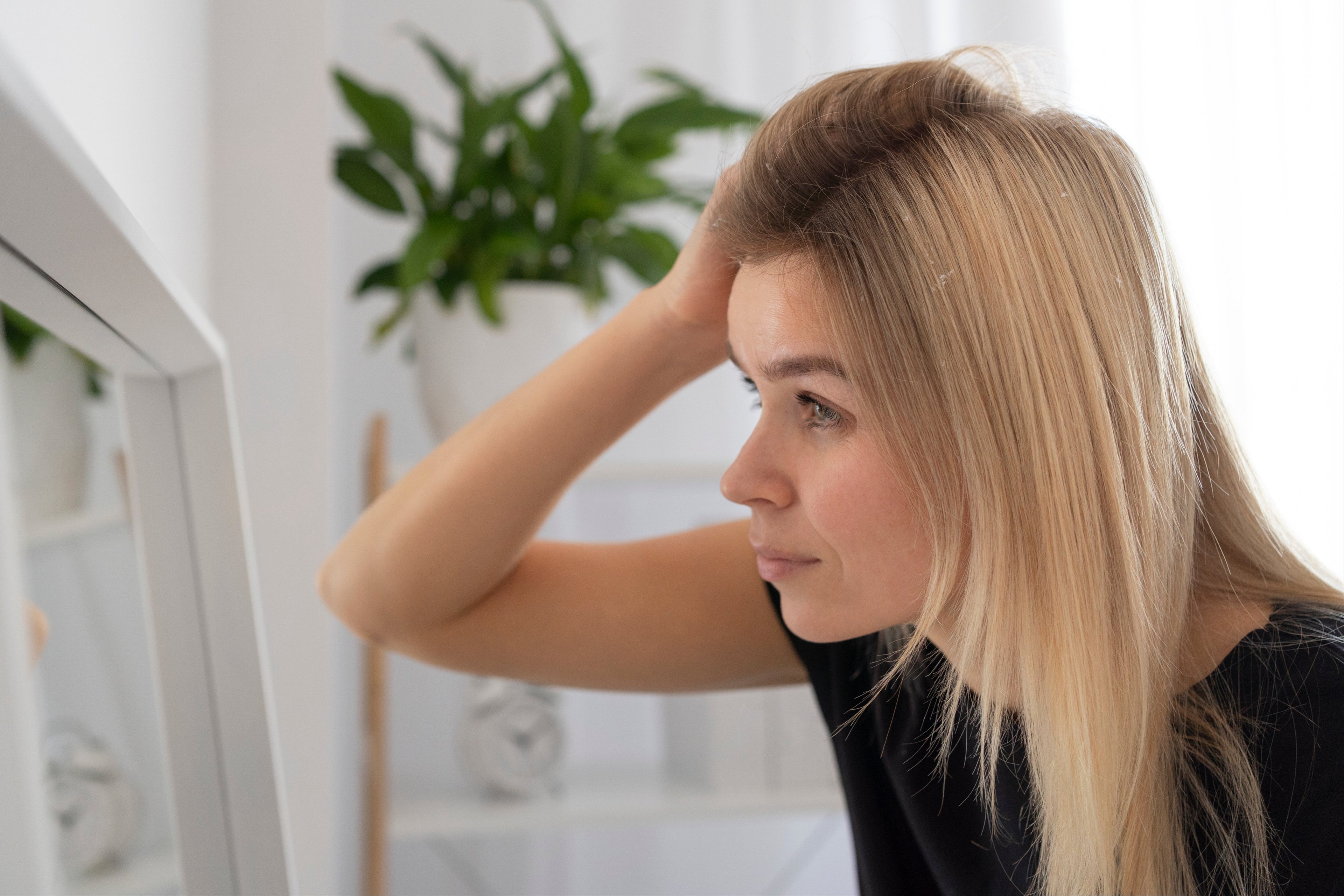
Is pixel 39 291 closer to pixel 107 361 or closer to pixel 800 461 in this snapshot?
pixel 107 361

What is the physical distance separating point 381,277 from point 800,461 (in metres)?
0.87

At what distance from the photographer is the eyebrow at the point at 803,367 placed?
22.4 inches

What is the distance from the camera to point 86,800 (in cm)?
39

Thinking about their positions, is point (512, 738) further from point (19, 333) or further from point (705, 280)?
point (19, 333)

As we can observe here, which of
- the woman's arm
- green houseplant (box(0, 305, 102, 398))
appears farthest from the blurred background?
green houseplant (box(0, 305, 102, 398))

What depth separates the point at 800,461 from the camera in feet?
2.00

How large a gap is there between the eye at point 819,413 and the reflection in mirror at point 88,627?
373 mm

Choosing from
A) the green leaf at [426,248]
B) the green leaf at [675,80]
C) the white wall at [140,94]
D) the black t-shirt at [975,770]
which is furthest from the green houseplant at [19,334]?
the green leaf at [675,80]

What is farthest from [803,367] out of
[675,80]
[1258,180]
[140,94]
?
[1258,180]

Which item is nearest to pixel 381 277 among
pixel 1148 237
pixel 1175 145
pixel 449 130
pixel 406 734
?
pixel 449 130

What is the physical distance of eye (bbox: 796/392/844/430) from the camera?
596 millimetres

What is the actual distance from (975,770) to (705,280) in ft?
1.38

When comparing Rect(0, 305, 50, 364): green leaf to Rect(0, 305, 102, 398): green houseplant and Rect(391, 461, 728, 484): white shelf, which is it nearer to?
Rect(0, 305, 102, 398): green houseplant

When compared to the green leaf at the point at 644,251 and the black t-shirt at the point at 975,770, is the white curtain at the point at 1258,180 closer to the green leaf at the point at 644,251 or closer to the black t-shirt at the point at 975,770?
the green leaf at the point at 644,251
